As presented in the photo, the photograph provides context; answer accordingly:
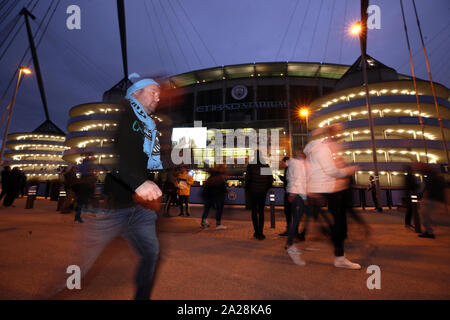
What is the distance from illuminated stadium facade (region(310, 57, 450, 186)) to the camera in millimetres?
25483

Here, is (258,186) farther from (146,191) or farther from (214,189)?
(146,191)

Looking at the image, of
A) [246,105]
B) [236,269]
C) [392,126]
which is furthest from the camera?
[246,105]

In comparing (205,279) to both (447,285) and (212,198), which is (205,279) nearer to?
(447,285)

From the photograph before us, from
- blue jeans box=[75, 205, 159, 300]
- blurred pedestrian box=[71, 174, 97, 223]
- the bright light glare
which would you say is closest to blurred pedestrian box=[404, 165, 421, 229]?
blue jeans box=[75, 205, 159, 300]

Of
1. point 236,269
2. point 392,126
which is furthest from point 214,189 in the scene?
point 392,126

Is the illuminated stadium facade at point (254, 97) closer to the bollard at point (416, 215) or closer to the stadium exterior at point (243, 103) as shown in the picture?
the stadium exterior at point (243, 103)

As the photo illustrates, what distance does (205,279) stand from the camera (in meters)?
2.51

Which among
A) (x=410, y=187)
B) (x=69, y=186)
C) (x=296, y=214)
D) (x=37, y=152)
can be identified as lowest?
(x=296, y=214)

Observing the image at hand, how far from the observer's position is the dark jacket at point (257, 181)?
4668 millimetres

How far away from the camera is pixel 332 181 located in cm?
305

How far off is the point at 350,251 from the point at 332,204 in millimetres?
1531

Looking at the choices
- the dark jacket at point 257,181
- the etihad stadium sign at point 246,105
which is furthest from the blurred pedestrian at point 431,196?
the etihad stadium sign at point 246,105

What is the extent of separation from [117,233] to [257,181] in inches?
139
